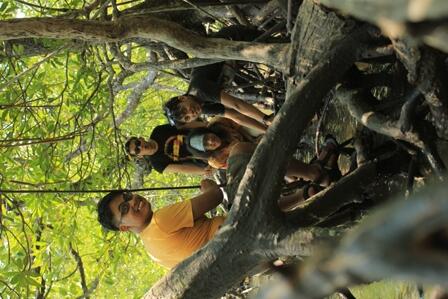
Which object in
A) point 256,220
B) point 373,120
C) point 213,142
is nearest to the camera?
point 256,220

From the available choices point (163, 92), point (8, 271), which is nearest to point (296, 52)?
point (8, 271)

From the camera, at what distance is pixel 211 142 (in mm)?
3756

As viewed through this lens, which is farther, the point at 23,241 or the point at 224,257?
the point at 23,241

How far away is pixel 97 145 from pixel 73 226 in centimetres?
97

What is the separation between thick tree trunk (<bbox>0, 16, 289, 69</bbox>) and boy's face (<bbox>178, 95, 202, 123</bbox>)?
2.46 feet

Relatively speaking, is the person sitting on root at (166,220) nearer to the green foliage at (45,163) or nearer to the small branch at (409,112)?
the green foliage at (45,163)

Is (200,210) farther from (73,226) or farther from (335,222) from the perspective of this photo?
(73,226)

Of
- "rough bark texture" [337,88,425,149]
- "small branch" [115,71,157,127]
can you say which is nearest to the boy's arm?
"rough bark texture" [337,88,425,149]

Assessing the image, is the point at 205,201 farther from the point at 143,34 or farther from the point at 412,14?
the point at 412,14

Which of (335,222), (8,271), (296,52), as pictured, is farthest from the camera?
(8,271)

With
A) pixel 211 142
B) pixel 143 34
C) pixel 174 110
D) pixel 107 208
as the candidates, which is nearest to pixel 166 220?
pixel 107 208

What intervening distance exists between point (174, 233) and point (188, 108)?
960 millimetres

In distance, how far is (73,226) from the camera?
4.41m

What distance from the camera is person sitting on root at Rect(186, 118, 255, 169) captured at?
12.4 ft
